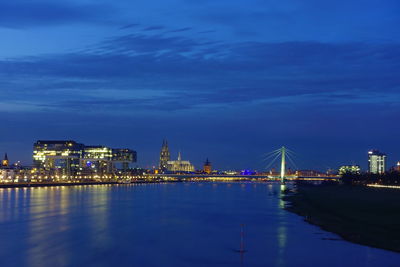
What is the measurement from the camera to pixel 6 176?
555 ft

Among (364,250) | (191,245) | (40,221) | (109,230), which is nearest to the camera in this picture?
(364,250)

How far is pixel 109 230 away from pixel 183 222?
32.7 ft

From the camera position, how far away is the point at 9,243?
38.4 meters

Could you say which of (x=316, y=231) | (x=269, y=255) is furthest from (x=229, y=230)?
(x=269, y=255)

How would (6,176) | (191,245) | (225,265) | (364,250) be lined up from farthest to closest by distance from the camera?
(6,176) → (191,245) → (364,250) → (225,265)

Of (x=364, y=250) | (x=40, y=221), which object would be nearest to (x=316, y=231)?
(x=364, y=250)

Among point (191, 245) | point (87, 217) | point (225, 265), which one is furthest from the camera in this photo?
point (87, 217)

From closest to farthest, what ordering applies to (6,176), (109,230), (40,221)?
(109,230), (40,221), (6,176)

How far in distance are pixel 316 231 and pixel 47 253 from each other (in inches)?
821

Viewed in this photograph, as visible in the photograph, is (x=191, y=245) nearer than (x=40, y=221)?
Yes

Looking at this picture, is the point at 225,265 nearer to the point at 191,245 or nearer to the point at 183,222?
the point at 191,245

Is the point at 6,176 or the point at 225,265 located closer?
the point at 225,265

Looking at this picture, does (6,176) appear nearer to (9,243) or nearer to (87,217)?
(87,217)

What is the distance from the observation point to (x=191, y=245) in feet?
125
